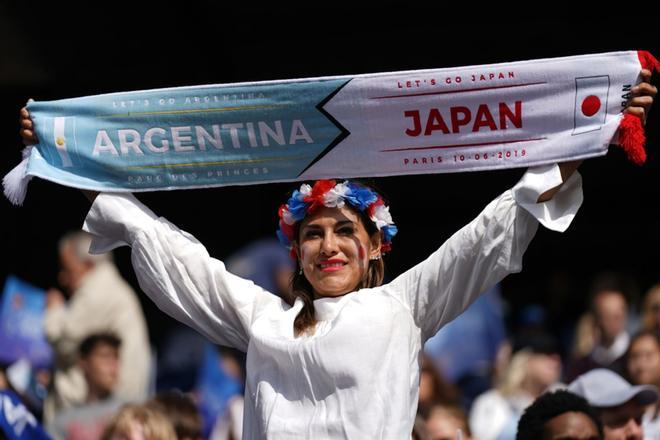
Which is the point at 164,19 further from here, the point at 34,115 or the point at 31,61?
the point at 34,115

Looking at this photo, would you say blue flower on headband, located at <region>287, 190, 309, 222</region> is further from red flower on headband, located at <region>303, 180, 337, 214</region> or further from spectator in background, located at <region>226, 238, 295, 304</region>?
spectator in background, located at <region>226, 238, 295, 304</region>

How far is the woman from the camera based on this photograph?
14.0 feet

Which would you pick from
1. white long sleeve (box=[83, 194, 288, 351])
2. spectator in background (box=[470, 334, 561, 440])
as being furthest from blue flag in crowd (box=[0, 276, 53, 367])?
white long sleeve (box=[83, 194, 288, 351])

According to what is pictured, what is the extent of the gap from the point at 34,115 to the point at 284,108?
0.87 meters

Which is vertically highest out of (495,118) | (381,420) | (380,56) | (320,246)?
(380,56)

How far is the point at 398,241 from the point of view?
11.3 m

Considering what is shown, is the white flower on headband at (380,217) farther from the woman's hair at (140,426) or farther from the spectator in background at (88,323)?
the spectator in background at (88,323)

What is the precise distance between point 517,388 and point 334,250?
4.11 meters

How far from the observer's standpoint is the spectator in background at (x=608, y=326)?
8.65 m

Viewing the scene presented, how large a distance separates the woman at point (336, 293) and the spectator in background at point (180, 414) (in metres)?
1.50

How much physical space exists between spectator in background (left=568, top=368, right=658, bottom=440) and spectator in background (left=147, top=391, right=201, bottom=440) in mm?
1622

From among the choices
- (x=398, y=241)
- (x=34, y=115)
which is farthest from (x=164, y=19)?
(x=34, y=115)

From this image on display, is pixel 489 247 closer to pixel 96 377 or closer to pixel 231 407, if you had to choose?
pixel 231 407

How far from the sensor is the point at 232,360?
29.3 feet
